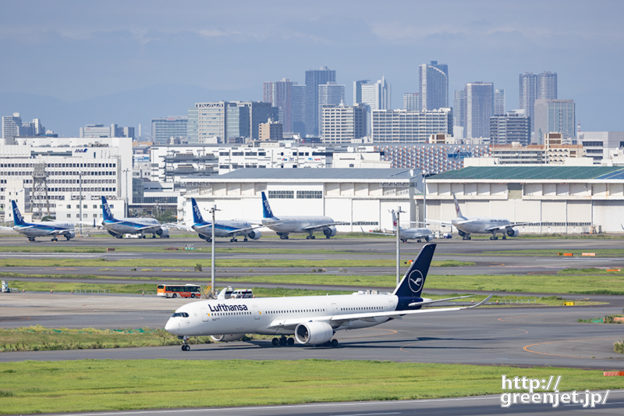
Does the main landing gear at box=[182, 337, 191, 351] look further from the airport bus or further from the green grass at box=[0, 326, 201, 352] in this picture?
the airport bus

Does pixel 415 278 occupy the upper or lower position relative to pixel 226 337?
upper

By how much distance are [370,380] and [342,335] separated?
23642 mm

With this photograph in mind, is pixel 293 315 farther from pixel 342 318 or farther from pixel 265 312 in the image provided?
pixel 342 318

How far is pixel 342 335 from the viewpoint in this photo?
3250 inches

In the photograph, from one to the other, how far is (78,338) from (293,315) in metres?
15.0

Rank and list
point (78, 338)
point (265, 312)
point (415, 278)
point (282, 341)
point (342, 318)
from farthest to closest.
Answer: point (415, 278) → point (78, 338) → point (282, 341) → point (342, 318) → point (265, 312)

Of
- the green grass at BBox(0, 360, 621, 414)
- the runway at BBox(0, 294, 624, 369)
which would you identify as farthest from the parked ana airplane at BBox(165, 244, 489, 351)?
the green grass at BBox(0, 360, 621, 414)

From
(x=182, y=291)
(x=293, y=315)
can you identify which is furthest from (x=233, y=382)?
(x=182, y=291)

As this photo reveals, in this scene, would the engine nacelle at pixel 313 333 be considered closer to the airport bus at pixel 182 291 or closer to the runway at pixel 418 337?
the runway at pixel 418 337

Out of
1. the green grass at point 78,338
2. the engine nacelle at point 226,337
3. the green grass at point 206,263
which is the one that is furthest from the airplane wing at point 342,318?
the green grass at point 206,263

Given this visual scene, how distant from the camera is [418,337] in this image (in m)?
80.1

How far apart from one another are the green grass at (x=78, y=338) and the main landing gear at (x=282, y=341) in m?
4.96

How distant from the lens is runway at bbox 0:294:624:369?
227ft

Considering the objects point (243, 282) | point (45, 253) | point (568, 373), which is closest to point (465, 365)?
point (568, 373)
